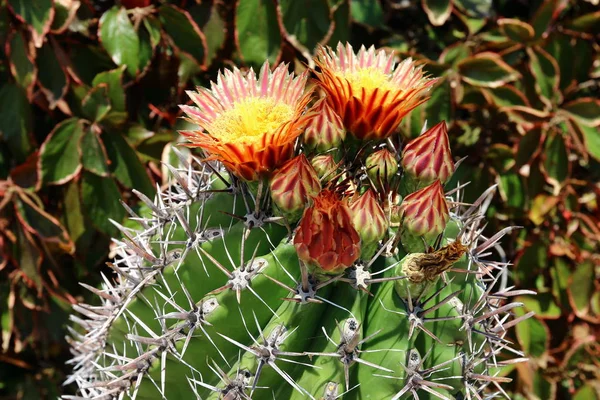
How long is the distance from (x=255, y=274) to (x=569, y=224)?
3.50 ft

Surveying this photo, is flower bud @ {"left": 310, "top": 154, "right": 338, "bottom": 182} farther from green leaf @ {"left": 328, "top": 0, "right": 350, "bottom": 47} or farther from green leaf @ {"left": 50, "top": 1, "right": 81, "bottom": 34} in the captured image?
green leaf @ {"left": 50, "top": 1, "right": 81, "bottom": 34}

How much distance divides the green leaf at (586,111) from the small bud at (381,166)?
758 mm

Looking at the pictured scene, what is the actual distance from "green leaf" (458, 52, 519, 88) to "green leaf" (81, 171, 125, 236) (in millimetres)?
756

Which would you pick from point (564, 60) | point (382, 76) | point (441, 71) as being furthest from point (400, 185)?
point (564, 60)

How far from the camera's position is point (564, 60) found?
1385mm

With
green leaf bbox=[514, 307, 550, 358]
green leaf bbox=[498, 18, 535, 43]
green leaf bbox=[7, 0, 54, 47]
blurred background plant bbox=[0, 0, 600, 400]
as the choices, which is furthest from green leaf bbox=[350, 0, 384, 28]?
green leaf bbox=[514, 307, 550, 358]

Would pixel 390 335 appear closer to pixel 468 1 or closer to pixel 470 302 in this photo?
pixel 470 302

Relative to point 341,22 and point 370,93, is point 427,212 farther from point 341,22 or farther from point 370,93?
point 341,22

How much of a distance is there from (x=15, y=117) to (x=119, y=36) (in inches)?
11.5

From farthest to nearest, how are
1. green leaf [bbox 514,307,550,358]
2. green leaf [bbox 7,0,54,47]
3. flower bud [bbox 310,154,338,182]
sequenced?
green leaf [bbox 514,307,550,358]
green leaf [bbox 7,0,54,47]
flower bud [bbox 310,154,338,182]

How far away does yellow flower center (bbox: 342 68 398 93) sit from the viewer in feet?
2.32

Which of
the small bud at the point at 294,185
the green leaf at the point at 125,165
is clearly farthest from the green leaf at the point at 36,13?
the small bud at the point at 294,185

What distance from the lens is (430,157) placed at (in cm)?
68

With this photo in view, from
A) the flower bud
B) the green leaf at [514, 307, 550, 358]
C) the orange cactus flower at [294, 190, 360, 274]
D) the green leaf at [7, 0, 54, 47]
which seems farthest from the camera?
the green leaf at [514, 307, 550, 358]
